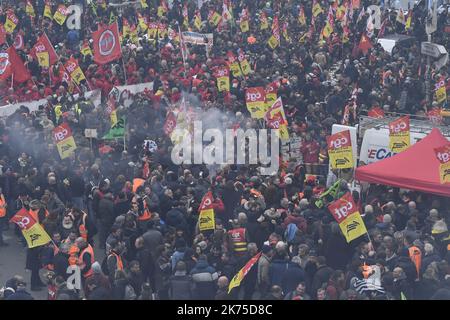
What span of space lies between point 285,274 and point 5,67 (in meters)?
12.0

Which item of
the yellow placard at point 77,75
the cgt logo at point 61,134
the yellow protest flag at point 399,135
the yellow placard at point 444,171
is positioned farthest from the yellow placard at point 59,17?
the yellow placard at point 444,171

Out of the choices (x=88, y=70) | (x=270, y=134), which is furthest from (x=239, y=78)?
(x=270, y=134)

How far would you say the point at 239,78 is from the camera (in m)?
25.1

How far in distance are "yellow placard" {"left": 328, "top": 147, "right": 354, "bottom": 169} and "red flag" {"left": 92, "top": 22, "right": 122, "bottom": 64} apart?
27.0ft

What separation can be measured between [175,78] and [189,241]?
911cm

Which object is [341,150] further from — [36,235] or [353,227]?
[36,235]

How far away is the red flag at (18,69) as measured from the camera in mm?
23984

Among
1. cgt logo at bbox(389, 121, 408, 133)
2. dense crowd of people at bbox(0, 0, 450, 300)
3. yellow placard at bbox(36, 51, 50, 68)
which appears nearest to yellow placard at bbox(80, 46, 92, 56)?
dense crowd of people at bbox(0, 0, 450, 300)

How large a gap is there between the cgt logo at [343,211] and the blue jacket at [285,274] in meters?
1.26

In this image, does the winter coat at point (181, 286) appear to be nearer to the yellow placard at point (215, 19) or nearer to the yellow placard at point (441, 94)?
the yellow placard at point (441, 94)

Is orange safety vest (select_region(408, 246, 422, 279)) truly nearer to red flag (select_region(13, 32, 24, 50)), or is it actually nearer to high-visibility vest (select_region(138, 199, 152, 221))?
high-visibility vest (select_region(138, 199, 152, 221))

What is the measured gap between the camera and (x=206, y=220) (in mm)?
15703
